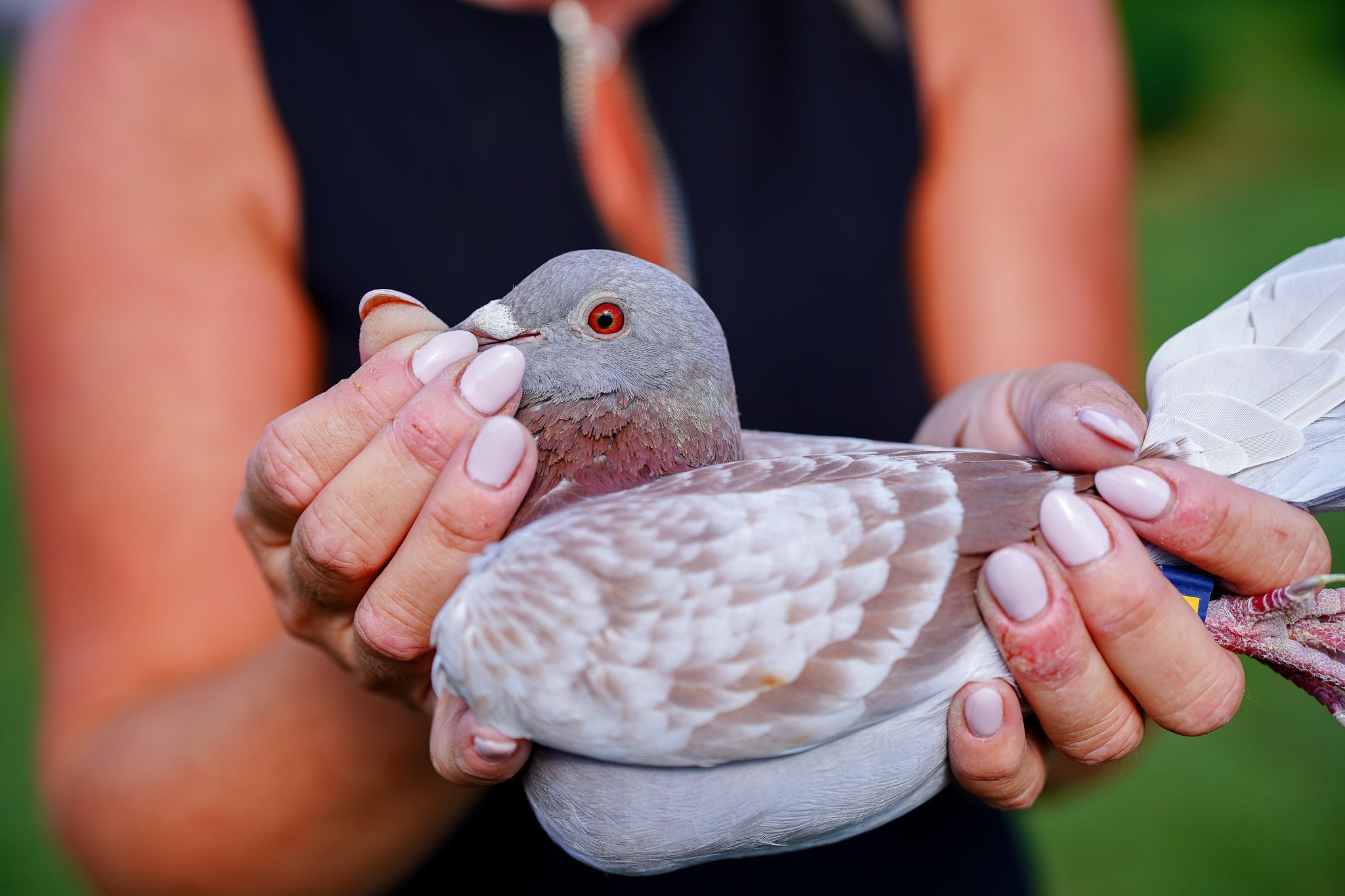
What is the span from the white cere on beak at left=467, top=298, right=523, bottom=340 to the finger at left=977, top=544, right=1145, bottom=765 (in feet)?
2.40

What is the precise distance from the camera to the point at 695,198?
228 cm

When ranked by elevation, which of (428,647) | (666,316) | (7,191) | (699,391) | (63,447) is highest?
(7,191)

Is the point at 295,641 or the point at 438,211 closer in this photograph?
the point at 295,641

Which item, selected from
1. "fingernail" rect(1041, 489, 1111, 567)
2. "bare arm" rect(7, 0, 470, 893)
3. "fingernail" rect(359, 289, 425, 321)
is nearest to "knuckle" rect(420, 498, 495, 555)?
"fingernail" rect(359, 289, 425, 321)

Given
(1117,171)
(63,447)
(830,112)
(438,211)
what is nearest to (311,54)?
(438,211)

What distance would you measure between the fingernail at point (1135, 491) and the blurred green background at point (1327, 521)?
0.40 metres

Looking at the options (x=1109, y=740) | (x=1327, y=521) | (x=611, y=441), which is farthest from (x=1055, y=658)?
(x=1327, y=521)

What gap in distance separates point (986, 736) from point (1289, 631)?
483 millimetres

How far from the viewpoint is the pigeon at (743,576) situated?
1.09m

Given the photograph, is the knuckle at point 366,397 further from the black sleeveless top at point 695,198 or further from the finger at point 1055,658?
the black sleeveless top at point 695,198

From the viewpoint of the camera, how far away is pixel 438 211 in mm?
2121

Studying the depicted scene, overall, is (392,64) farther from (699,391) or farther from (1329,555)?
(1329,555)

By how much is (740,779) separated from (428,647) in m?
0.48

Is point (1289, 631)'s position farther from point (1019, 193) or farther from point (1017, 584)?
point (1019, 193)
